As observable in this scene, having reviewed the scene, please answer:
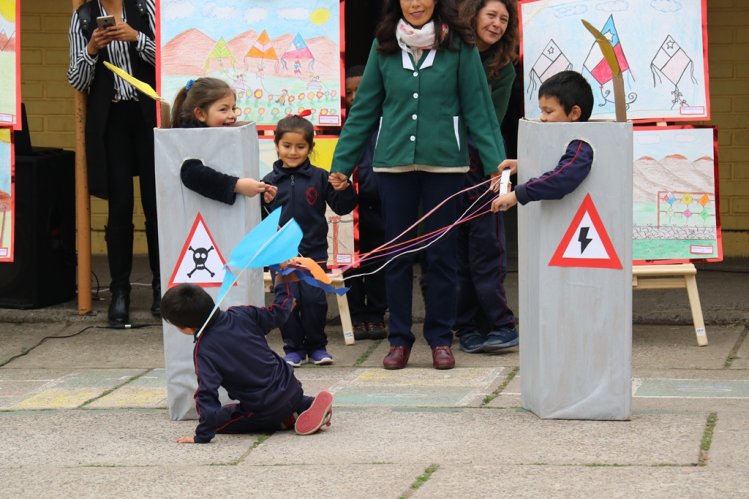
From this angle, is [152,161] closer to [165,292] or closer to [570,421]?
[165,292]

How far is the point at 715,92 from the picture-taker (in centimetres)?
1042

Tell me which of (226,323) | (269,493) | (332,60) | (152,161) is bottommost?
(269,493)

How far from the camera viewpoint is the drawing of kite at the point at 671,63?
7.93m

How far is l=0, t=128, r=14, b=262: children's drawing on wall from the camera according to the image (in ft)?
28.0

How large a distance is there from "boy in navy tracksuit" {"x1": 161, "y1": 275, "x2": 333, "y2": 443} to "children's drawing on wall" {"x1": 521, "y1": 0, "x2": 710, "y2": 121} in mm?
2838

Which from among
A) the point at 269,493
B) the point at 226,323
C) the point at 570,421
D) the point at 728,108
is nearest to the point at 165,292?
the point at 226,323

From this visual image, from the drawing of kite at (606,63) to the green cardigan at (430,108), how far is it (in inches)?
36.7

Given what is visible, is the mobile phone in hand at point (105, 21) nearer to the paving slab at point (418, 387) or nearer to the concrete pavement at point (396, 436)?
the concrete pavement at point (396, 436)

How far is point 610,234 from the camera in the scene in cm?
592

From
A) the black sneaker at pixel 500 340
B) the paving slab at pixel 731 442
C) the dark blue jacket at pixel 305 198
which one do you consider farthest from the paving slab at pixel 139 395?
the paving slab at pixel 731 442

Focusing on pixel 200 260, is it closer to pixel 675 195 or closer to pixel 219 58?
pixel 219 58

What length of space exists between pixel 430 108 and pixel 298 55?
1496 mm

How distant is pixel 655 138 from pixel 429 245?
1653mm

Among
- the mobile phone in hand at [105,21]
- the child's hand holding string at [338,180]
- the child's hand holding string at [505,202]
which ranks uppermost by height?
the mobile phone in hand at [105,21]
